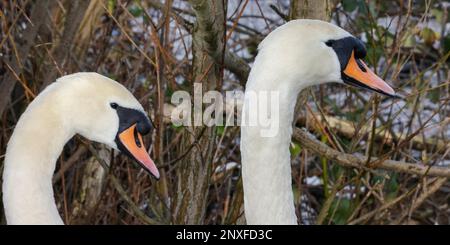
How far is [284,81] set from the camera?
2.81 meters

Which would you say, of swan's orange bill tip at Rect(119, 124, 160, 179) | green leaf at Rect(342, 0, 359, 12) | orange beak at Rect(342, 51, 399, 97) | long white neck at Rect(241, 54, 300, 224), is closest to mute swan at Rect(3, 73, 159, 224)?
swan's orange bill tip at Rect(119, 124, 160, 179)

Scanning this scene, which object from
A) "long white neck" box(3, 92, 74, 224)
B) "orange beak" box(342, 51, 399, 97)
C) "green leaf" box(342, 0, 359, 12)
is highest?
"green leaf" box(342, 0, 359, 12)

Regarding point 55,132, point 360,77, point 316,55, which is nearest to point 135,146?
point 55,132

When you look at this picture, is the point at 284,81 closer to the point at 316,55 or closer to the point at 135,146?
the point at 316,55

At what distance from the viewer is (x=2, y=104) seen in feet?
13.8

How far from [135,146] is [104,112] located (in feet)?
0.44

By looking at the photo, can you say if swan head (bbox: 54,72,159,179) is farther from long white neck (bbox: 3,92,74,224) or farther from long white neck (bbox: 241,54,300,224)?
long white neck (bbox: 241,54,300,224)

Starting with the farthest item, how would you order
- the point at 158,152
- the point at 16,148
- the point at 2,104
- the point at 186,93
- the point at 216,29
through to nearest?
the point at 2,104 → the point at 186,93 → the point at 158,152 → the point at 216,29 → the point at 16,148

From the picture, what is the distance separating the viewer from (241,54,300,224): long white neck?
2.78 m

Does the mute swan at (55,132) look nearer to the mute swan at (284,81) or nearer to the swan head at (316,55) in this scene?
the mute swan at (284,81)

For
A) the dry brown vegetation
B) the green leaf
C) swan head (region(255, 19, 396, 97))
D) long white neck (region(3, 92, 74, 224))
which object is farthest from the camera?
the green leaf
